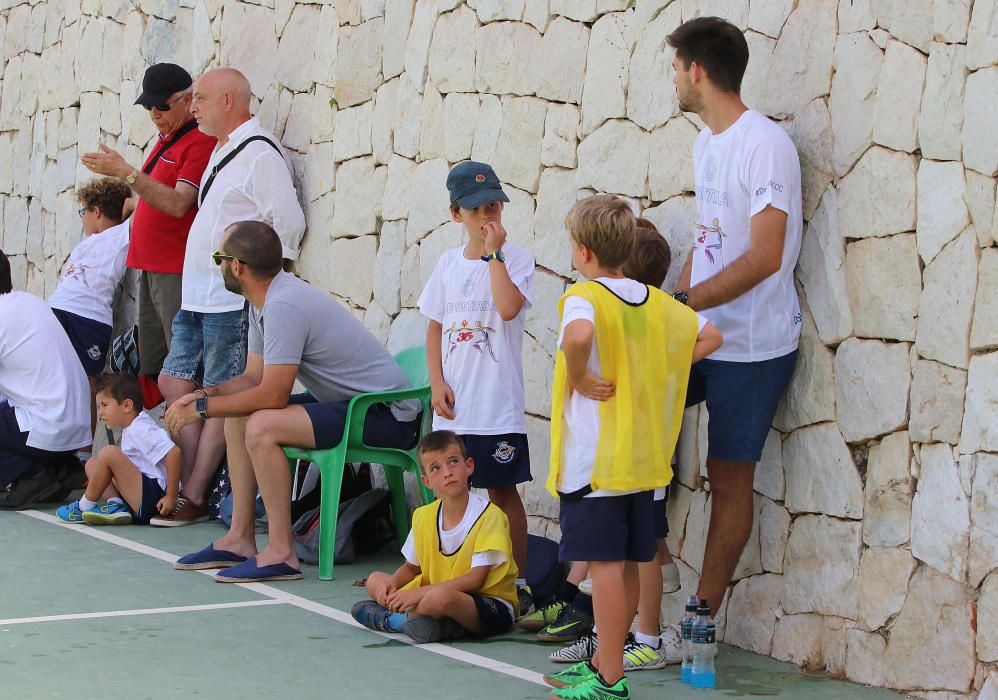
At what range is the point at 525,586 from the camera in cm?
474

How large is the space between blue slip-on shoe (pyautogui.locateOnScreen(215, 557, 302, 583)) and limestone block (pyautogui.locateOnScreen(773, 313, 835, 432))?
2.07 metres

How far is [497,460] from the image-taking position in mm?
4793

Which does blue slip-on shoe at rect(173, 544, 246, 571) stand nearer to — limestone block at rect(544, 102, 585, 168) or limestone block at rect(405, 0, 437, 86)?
limestone block at rect(544, 102, 585, 168)

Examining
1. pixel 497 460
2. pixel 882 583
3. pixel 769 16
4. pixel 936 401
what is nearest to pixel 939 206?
pixel 936 401

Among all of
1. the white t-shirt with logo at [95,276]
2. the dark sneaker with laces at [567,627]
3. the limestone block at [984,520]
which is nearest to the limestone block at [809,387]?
the limestone block at [984,520]

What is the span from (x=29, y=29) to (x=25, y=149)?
2.97ft

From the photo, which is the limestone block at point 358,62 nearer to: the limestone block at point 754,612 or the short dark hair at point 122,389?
the short dark hair at point 122,389

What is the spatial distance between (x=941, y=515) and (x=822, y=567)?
49 cm

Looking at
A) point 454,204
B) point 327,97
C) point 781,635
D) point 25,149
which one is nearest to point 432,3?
point 327,97

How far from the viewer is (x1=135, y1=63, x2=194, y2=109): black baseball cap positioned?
708 centimetres

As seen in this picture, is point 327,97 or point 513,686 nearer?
point 513,686

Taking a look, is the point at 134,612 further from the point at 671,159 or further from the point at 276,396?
the point at 671,159

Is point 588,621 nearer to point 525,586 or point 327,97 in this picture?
point 525,586

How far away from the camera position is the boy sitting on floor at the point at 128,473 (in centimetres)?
632
